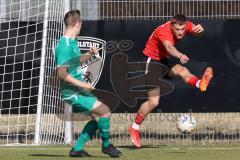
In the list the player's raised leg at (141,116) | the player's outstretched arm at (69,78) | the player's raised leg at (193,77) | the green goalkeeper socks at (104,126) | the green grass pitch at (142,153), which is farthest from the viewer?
the player's raised leg at (141,116)

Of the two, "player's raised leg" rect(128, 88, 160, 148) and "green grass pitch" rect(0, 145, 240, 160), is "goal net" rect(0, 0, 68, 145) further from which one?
"player's raised leg" rect(128, 88, 160, 148)

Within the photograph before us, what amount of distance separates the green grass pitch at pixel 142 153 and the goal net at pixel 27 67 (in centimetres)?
131

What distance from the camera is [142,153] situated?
1045cm

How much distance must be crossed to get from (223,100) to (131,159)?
14.5 ft

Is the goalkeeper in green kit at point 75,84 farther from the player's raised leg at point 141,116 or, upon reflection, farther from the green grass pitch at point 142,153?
the player's raised leg at point 141,116

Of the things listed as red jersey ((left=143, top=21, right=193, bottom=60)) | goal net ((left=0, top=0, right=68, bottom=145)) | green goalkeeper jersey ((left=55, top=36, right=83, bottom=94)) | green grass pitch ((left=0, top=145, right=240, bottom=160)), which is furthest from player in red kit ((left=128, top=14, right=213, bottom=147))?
green goalkeeper jersey ((left=55, top=36, right=83, bottom=94))

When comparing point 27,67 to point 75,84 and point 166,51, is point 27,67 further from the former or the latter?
point 75,84

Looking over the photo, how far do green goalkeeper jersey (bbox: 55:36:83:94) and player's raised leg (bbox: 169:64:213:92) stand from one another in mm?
2119

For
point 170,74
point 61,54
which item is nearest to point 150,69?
point 170,74

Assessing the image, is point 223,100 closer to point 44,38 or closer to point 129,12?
point 129,12

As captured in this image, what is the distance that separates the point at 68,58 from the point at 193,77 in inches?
103

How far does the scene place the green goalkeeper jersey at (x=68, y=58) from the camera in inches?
366

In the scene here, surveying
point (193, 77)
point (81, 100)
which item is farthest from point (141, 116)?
point (81, 100)

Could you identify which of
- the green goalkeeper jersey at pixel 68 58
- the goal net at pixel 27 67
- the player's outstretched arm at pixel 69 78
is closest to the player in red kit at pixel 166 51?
the goal net at pixel 27 67
